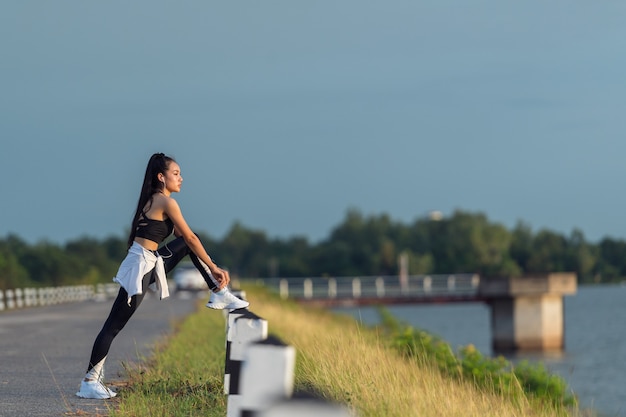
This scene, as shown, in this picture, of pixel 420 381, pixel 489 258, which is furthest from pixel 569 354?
pixel 489 258

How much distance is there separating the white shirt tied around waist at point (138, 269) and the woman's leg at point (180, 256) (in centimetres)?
14

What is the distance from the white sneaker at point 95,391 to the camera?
9.57 m

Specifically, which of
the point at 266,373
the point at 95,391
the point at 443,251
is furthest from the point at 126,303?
the point at 443,251

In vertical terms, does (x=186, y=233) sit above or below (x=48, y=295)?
above

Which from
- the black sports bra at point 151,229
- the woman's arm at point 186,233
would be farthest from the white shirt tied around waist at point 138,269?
the woman's arm at point 186,233

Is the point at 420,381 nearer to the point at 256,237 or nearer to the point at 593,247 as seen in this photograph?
the point at 593,247

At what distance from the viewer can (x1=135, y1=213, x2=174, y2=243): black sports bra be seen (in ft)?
30.2

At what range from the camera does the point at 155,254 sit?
30.6ft

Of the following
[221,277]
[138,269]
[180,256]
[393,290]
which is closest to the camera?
[138,269]

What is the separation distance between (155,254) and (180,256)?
266 millimetres

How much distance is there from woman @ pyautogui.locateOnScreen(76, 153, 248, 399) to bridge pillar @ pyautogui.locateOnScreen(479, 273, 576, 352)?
178ft

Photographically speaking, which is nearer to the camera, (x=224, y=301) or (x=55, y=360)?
(x=224, y=301)

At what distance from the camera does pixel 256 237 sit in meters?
191

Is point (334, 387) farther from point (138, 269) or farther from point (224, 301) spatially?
point (138, 269)
